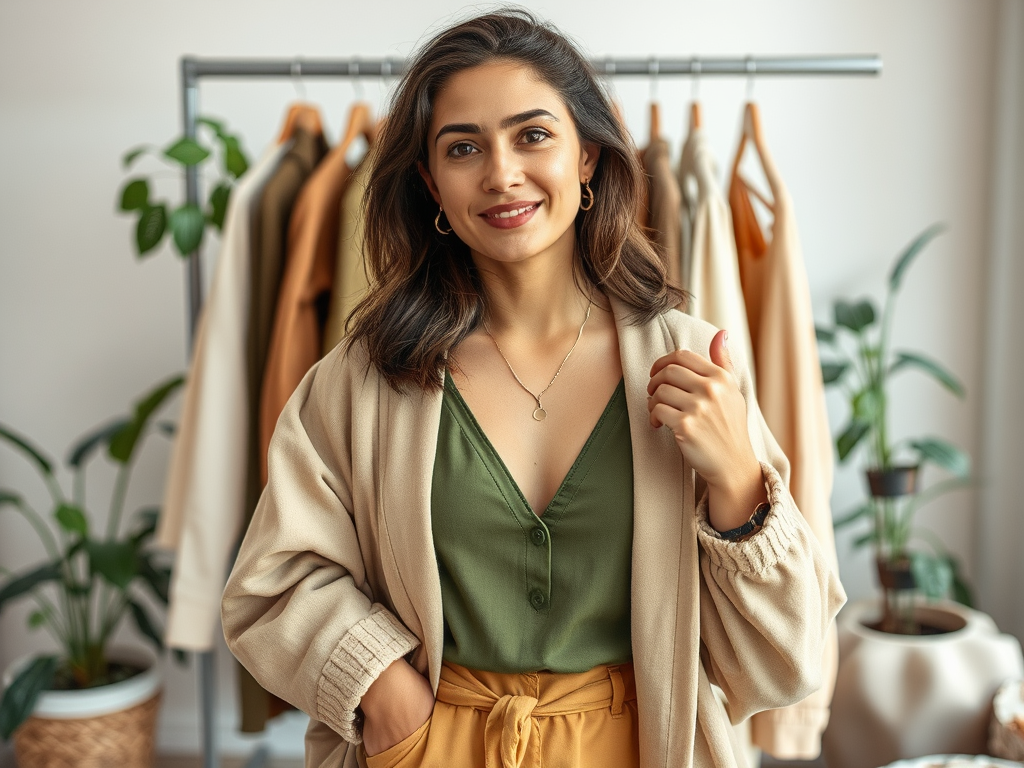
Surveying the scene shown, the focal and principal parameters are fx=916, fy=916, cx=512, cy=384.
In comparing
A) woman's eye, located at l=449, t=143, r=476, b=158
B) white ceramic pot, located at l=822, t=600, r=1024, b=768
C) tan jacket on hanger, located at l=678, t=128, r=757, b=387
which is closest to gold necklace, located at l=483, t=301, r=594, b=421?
woman's eye, located at l=449, t=143, r=476, b=158

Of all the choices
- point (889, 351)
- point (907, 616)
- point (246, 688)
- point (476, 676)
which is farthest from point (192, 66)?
point (907, 616)

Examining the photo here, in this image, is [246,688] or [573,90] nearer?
[573,90]

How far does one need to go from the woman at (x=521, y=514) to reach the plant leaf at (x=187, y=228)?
93 centimetres

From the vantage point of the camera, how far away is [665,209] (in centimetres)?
175

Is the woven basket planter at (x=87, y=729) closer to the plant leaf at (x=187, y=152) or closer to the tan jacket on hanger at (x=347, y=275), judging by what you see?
the tan jacket on hanger at (x=347, y=275)

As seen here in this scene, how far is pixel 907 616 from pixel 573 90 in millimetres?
1744

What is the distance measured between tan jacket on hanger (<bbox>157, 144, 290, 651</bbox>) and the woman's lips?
0.93 meters

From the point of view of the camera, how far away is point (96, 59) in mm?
2564

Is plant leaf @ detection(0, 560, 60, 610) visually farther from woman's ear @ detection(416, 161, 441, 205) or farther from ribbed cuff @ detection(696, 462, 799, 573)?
ribbed cuff @ detection(696, 462, 799, 573)

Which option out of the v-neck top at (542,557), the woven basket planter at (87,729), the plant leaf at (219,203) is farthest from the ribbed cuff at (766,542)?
the woven basket planter at (87,729)

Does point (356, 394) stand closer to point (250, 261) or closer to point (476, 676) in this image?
point (476, 676)

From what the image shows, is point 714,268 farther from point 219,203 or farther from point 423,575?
point 219,203

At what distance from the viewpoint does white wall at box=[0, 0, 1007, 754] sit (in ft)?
8.06

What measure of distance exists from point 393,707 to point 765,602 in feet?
1.53
